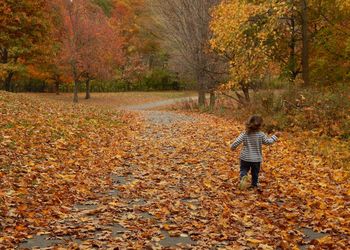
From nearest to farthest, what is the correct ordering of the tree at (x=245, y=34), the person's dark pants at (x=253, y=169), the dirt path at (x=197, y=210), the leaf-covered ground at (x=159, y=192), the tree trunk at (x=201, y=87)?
the dirt path at (x=197, y=210)
the leaf-covered ground at (x=159, y=192)
the person's dark pants at (x=253, y=169)
the tree at (x=245, y=34)
the tree trunk at (x=201, y=87)

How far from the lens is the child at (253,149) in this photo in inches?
341

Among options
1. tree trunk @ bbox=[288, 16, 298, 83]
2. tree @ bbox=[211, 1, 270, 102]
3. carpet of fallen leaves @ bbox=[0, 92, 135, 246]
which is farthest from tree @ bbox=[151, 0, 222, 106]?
carpet of fallen leaves @ bbox=[0, 92, 135, 246]

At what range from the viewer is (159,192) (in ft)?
27.6

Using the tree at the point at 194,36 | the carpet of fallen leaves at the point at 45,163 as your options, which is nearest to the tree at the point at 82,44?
the tree at the point at 194,36

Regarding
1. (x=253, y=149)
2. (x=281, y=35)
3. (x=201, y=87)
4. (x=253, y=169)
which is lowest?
(x=253, y=169)

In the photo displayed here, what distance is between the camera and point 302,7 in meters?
19.3

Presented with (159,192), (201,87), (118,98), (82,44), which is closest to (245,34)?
(159,192)

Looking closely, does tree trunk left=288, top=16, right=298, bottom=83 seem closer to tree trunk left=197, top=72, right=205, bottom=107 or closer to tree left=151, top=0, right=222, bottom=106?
tree left=151, top=0, right=222, bottom=106

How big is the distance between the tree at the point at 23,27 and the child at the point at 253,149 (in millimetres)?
21420

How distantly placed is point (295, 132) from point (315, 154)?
9.33ft

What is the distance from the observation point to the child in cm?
866

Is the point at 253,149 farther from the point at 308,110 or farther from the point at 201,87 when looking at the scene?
the point at 201,87

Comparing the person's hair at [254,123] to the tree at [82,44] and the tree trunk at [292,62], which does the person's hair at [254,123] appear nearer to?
the tree trunk at [292,62]

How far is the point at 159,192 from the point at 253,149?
2.10m
